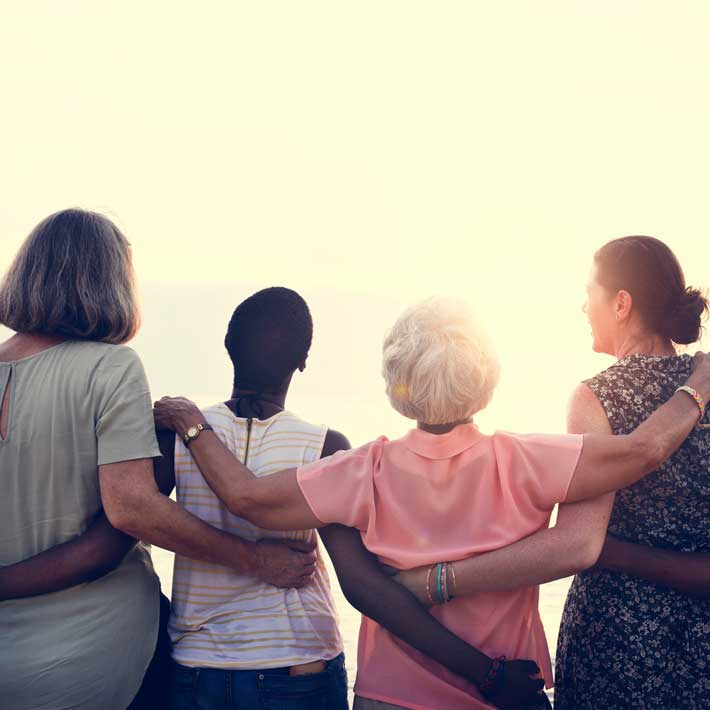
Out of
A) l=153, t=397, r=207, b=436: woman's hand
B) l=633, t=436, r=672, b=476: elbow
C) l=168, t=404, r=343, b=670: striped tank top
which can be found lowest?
l=168, t=404, r=343, b=670: striped tank top

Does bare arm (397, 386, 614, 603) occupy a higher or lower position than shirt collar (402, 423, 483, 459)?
lower

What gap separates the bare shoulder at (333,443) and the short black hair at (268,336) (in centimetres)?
22

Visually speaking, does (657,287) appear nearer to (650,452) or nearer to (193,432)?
(650,452)

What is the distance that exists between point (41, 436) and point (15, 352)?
Result: 246 mm

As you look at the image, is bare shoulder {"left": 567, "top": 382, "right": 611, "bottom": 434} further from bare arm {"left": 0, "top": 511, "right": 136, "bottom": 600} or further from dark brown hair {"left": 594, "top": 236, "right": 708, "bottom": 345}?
bare arm {"left": 0, "top": 511, "right": 136, "bottom": 600}

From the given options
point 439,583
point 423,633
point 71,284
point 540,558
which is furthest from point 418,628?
point 71,284

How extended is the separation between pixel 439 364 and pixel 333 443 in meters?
0.47

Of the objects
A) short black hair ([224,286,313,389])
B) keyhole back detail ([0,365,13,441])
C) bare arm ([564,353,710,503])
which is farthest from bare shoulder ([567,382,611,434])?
keyhole back detail ([0,365,13,441])

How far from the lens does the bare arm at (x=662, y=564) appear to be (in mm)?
2684

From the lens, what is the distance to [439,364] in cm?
242

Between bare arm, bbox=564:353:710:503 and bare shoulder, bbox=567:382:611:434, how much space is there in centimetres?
15

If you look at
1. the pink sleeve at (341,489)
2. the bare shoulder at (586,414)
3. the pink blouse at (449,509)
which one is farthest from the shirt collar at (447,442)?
the bare shoulder at (586,414)

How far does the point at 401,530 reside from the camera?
2.49 m

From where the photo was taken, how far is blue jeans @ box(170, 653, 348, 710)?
2596 millimetres
